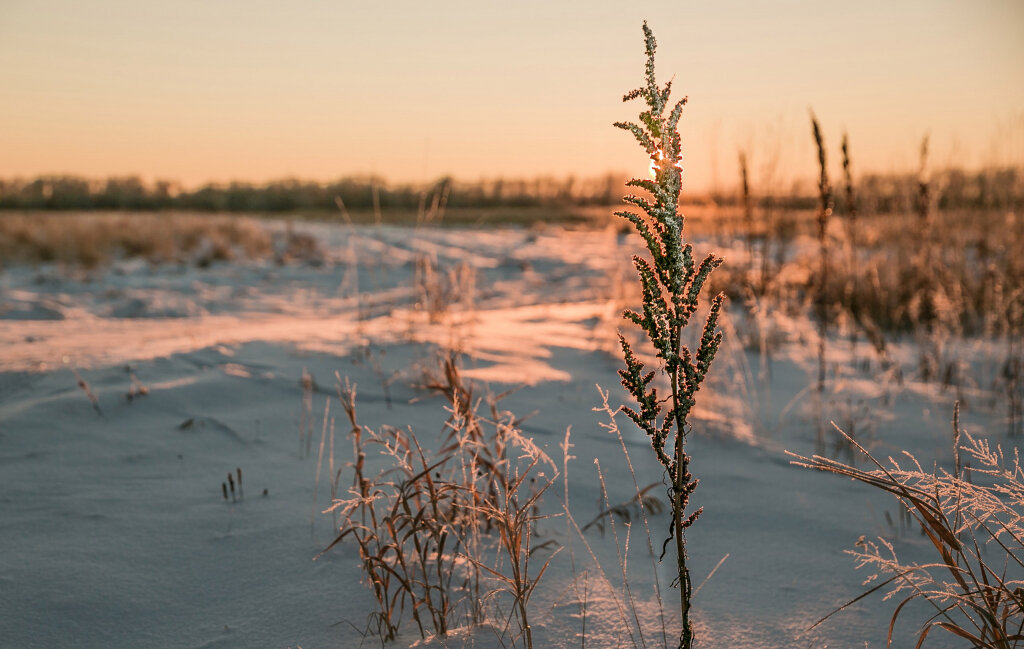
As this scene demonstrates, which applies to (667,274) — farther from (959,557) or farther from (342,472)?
(342,472)

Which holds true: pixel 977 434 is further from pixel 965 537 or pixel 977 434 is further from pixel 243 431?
pixel 243 431

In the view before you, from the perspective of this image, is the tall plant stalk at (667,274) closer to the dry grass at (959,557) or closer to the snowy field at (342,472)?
the dry grass at (959,557)

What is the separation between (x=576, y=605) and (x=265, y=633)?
0.72 m

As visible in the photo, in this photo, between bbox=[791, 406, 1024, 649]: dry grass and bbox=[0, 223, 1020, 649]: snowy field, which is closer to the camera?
bbox=[791, 406, 1024, 649]: dry grass

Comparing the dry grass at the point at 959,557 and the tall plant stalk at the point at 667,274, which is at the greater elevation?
the tall plant stalk at the point at 667,274

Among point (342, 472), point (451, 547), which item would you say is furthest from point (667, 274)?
point (342, 472)

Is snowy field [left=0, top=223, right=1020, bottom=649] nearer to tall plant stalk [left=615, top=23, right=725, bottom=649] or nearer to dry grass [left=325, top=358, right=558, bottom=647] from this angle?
dry grass [left=325, top=358, right=558, bottom=647]

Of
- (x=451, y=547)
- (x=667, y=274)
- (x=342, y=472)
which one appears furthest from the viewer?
(x=342, y=472)

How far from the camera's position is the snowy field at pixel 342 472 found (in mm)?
1548

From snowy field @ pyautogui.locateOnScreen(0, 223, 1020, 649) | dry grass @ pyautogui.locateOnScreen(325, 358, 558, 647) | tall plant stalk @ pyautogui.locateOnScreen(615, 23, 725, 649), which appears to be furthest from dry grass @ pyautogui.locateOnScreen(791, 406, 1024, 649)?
dry grass @ pyautogui.locateOnScreen(325, 358, 558, 647)

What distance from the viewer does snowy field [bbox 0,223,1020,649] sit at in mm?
1548

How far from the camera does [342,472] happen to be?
2332 millimetres

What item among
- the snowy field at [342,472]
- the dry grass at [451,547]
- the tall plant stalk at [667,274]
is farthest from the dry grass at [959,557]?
the dry grass at [451,547]

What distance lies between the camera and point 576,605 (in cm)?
160
